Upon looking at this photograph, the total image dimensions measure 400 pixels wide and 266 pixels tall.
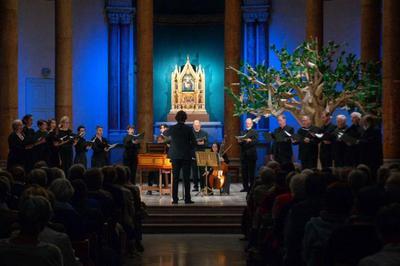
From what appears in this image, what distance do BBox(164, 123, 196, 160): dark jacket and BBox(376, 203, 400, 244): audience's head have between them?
11.3m

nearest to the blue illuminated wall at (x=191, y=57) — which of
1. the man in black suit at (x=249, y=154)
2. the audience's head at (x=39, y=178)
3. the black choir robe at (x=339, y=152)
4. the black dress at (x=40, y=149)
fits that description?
the man in black suit at (x=249, y=154)

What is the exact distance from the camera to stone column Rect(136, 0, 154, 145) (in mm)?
21734

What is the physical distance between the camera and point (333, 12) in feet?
78.9

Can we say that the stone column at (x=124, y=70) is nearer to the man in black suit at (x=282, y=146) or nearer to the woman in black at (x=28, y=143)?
the man in black suit at (x=282, y=146)

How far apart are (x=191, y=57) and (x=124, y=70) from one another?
2198mm

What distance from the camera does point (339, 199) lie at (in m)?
6.15

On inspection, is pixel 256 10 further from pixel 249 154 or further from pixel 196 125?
pixel 249 154

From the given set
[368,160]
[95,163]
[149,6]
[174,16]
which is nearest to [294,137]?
[368,160]

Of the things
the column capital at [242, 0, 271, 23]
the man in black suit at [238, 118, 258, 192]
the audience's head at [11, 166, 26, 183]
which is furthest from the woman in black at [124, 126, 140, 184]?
the audience's head at [11, 166, 26, 183]

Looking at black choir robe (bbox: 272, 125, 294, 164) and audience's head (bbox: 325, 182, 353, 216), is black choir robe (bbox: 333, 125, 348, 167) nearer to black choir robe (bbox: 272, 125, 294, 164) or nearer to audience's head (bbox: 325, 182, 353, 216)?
black choir robe (bbox: 272, 125, 294, 164)

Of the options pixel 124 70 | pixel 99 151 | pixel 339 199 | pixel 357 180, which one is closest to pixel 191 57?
pixel 124 70

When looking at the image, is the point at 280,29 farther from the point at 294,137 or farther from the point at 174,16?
the point at 294,137

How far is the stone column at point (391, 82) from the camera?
1462 cm

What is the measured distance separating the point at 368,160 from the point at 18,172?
6.91 metres
